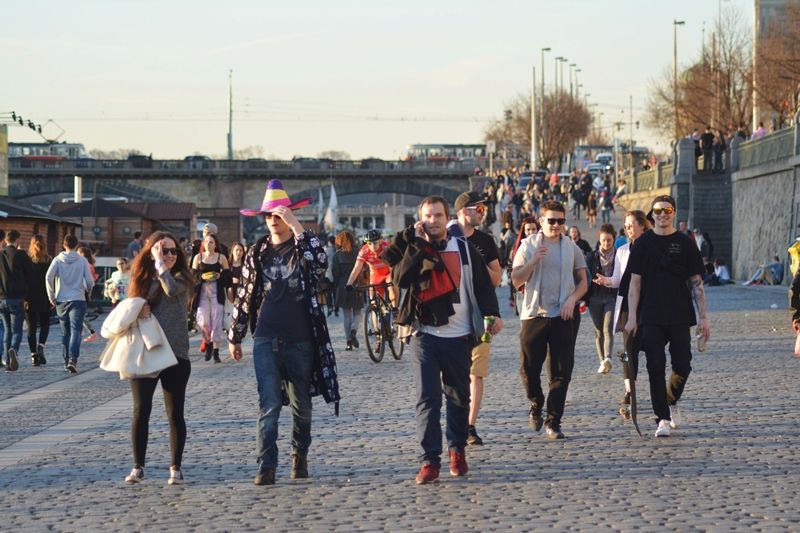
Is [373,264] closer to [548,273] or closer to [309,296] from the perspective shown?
[548,273]

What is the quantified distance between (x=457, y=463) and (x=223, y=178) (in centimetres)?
9441

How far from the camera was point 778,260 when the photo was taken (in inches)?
1454

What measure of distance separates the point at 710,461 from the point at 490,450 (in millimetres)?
1430

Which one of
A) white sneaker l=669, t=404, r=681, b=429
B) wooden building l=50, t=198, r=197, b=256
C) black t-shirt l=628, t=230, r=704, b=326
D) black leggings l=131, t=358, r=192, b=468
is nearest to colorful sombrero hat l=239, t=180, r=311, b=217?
black leggings l=131, t=358, r=192, b=468

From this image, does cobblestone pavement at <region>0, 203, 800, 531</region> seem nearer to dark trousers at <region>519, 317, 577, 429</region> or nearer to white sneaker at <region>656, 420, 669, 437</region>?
white sneaker at <region>656, 420, 669, 437</region>

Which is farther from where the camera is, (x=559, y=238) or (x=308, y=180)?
(x=308, y=180)

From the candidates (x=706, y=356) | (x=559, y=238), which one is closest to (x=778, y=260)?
(x=706, y=356)

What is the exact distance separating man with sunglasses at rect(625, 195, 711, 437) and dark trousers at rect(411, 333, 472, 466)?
6.37 ft

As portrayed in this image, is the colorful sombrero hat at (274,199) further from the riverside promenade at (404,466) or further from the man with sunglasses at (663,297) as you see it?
the man with sunglasses at (663,297)

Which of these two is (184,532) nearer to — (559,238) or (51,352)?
(559,238)

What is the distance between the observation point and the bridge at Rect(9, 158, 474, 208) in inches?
3880

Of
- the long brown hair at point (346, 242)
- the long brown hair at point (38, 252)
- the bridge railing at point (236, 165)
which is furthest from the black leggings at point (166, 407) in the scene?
the bridge railing at point (236, 165)

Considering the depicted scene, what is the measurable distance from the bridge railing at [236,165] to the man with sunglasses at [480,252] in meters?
90.1

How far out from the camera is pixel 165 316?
8.96m
